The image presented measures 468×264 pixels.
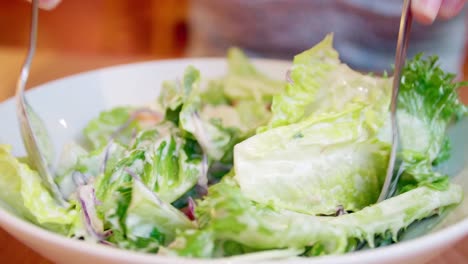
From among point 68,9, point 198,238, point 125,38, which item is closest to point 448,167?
point 198,238

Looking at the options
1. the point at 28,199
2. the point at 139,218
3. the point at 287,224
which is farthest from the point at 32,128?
the point at 287,224

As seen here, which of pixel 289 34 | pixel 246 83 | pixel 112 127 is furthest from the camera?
pixel 289 34

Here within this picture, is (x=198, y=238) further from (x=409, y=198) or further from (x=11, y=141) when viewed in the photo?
(x=11, y=141)

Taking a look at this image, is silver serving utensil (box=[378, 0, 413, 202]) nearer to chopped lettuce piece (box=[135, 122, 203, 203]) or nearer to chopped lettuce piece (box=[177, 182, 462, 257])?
chopped lettuce piece (box=[177, 182, 462, 257])

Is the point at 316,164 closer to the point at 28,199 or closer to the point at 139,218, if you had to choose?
the point at 139,218

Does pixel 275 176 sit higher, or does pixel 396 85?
pixel 396 85
